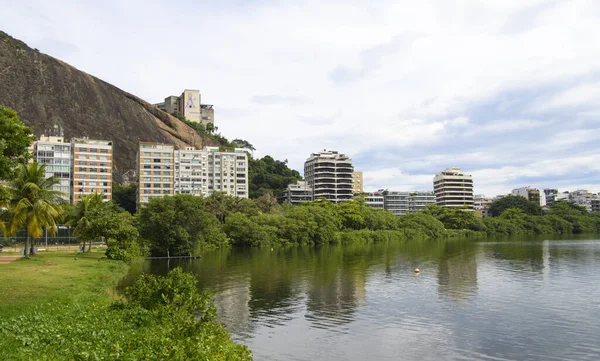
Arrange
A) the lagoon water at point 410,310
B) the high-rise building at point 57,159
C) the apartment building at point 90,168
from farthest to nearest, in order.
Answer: the apartment building at point 90,168 → the high-rise building at point 57,159 → the lagoon water at point 410,310

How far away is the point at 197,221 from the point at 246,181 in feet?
314

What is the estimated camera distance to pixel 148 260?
69062mm

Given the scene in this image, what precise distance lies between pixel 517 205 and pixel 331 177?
68394mm

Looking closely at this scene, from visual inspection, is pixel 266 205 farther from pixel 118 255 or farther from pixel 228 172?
pixel 118 255

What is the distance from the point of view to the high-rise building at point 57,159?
135375 millimetres

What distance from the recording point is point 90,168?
463 ft

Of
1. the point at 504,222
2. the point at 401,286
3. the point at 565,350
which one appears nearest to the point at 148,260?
the point at 401,286

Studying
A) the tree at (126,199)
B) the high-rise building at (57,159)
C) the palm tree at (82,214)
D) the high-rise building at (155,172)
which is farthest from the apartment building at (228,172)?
the palm tree at (82,214)

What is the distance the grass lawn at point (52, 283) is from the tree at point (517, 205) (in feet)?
528

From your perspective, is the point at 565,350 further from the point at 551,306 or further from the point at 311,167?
the point at 311,167

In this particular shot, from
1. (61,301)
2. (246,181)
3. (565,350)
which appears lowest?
(565,350)

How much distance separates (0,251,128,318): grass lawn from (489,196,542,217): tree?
16083 cm

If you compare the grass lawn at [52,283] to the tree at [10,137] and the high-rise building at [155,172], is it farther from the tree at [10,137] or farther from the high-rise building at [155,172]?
the high-rise building at [155,172]

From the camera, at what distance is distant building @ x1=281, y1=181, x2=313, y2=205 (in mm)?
177375
